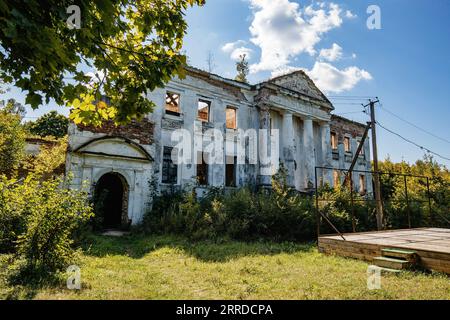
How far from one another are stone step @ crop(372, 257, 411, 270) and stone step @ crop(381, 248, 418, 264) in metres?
0.11

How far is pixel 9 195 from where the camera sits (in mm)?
5809

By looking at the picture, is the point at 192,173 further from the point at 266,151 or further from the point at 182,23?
the point at 182,23

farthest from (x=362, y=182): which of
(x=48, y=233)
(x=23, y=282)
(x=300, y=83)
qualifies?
(x=23, y=282)

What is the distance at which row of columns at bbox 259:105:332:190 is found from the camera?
56.2 ft

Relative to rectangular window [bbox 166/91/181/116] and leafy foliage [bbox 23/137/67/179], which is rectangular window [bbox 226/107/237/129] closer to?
rectangular window [bbox 166/91/181/116]

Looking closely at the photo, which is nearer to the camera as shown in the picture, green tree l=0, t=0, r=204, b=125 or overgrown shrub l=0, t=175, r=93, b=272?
green tree l=0, t=0, r=204, b=125

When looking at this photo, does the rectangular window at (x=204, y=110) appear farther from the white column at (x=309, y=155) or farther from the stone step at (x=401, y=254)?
the stone step at (x=401, y=254)

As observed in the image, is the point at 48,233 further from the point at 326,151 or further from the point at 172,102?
the point at 326,151

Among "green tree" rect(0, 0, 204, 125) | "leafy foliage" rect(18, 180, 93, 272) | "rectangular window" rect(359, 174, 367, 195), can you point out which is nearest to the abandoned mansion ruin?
"rectangular window" rect(359, 174, 367, 195)

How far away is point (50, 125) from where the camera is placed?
2748 centimetres

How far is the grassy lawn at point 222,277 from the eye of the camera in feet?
14.4

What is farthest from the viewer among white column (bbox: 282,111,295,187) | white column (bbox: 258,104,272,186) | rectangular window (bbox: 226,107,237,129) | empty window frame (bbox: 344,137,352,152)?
empty window frame (bbox: 344,137,352,152)

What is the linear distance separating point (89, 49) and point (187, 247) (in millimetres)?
6667

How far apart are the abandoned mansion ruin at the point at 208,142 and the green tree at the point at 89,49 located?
20.8 feet
